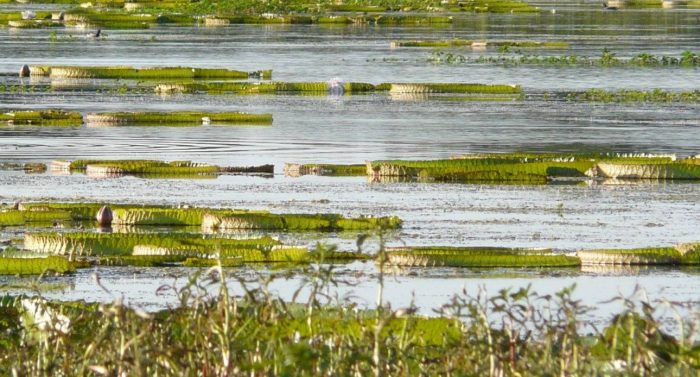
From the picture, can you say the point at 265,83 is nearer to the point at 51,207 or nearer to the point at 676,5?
the point at 51,207

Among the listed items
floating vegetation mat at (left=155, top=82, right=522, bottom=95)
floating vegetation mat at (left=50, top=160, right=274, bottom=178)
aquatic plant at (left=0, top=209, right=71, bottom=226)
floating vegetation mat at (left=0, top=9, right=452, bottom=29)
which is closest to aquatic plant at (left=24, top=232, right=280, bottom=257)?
aquatic plant at (left=0, top=209, right=71, bottom=226)

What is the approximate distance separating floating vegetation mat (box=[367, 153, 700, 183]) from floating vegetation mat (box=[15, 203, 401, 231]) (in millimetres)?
5243

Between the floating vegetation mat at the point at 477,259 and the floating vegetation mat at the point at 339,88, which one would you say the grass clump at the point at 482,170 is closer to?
the floating vegetation mat at the point at 477,259

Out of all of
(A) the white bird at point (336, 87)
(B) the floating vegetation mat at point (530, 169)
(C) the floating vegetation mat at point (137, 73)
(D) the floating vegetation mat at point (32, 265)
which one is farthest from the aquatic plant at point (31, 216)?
(C) the floating vegetation mat at point (137, 73)

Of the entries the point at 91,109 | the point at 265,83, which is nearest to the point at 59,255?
the point at 91,109

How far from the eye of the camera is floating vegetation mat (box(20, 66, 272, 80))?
4834cm

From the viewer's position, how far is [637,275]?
17.5 metres

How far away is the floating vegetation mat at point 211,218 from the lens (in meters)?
20.1

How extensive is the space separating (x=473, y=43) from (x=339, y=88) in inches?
822

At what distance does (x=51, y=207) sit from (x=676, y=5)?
8857 cm

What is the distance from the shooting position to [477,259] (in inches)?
702

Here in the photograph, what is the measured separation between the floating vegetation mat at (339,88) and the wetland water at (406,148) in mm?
992

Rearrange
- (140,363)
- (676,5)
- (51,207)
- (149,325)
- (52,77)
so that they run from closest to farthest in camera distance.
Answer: (140,363)
(149,325)
(51,207)
(52,77)
(676,5)

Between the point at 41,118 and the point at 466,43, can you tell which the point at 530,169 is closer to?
the point at 41,118
